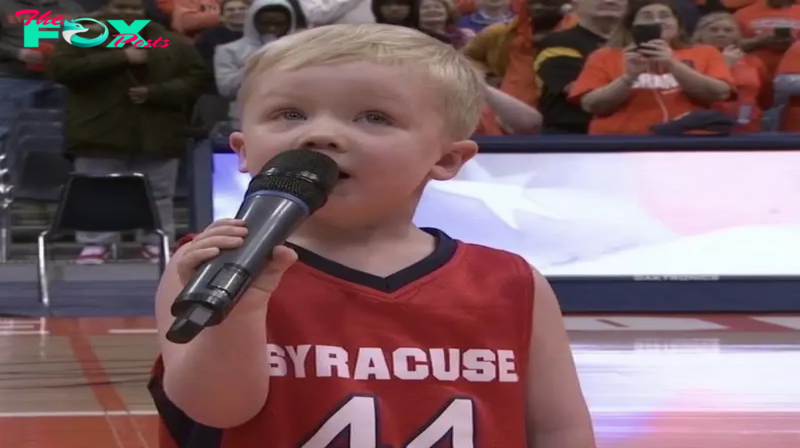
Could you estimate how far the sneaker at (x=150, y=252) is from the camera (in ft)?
26.0

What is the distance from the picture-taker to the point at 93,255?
25.8ft

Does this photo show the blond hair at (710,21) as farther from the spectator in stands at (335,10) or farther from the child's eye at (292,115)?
the child's eye at (292,115)

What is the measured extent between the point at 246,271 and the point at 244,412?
268mm

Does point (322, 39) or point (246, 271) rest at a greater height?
point (322, 39)

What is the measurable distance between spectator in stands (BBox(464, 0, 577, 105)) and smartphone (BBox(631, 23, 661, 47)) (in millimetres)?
890

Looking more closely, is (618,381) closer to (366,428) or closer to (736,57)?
(366,428)

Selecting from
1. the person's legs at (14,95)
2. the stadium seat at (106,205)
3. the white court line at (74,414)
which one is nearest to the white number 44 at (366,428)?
the white court line at (74,414)

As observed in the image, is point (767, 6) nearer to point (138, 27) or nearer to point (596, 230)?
point (596, 230)

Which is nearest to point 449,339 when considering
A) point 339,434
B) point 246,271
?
point 339,434

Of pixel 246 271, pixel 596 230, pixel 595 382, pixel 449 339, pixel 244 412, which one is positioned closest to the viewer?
pixel 246 271

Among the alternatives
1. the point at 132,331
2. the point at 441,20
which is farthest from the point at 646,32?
the point at 132,331

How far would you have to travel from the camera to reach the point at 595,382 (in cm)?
434

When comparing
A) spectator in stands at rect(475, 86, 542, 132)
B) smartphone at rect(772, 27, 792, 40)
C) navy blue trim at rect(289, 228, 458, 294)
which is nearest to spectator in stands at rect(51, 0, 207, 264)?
spectator in stands at rect(475, 86, 542, 132)

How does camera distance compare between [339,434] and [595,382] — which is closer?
[339,434]
